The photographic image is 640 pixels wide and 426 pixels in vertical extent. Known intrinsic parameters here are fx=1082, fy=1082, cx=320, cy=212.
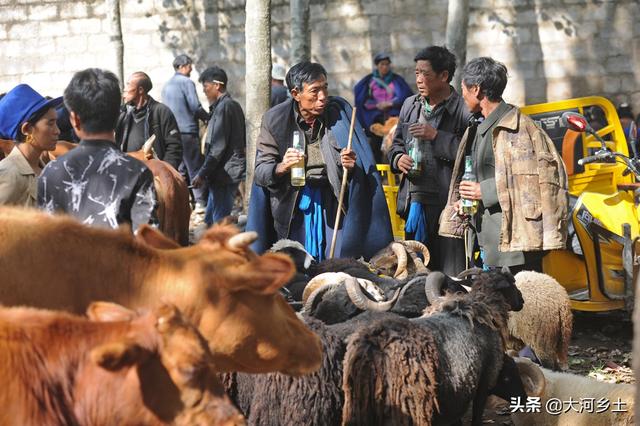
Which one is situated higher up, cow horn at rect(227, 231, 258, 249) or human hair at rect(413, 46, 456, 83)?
human hair at rect(413, 46, 456, 83)

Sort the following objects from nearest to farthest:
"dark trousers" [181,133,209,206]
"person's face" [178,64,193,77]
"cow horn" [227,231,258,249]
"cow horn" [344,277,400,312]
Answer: "cow horn" [227,231,258,249]
"cow horn" [344,277,400,312]
"dark trousers" [181,133,209,206]
"person's face" [178,64,193,77]

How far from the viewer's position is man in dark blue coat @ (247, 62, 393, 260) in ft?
26.1

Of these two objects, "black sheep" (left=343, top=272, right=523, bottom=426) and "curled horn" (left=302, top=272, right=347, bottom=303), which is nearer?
"black sheep" (left=343, top=272, right=523, bottom=426)

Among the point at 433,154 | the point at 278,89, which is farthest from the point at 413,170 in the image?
the point at 278,89

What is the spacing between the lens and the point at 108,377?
10.4 ft

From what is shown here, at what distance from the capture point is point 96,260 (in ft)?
13.0

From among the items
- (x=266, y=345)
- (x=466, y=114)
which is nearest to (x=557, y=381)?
(x=466, y=114)

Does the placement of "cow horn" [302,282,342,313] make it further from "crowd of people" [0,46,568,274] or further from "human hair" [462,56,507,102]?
"human hair" [462,56,507,102]

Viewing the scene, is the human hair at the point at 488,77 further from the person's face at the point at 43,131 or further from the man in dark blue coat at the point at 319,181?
the person's face at the point at 43,131

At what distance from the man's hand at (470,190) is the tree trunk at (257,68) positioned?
18.2ft

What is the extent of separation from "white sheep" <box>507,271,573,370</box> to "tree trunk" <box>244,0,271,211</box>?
5.67m

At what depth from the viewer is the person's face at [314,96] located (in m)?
7.84

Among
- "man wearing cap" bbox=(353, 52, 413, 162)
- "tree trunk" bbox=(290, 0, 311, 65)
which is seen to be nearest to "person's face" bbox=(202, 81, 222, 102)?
"tree trunk" bbox=(290, 0, 311, 65)

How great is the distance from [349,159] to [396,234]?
2757 mm
